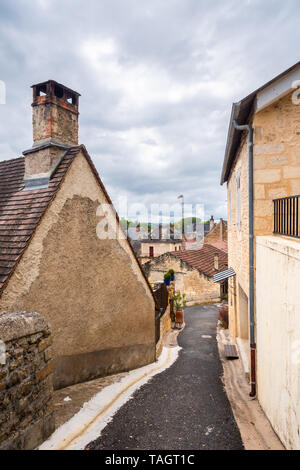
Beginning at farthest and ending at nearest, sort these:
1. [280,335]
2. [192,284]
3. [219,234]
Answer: [219,234]
[192,284]
[280,335]

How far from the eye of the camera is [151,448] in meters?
4.31

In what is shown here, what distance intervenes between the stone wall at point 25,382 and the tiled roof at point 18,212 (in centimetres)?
127

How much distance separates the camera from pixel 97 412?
5.16m

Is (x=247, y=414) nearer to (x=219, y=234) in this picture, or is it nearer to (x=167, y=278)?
(x=167, y=278)

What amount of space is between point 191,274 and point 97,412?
18488 mm

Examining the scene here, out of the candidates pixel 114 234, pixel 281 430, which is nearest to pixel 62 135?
pixel 114 234

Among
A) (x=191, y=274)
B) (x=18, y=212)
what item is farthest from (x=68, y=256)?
(x=191, y=274)

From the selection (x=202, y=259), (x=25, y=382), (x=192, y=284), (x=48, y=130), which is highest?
(x=48, y=130)

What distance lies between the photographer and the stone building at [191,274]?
74.6 ft

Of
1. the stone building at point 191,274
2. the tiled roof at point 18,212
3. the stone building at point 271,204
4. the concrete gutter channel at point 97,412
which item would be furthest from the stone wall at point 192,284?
the tiled roof at point 18,212

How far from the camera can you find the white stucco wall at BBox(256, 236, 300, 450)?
3.45 meters

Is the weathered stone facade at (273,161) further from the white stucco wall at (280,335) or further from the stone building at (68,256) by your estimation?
the stone building at (68,256)
